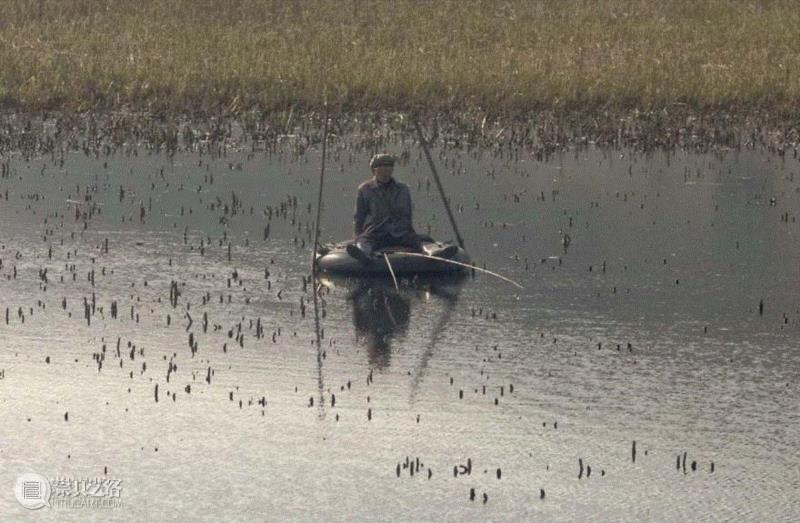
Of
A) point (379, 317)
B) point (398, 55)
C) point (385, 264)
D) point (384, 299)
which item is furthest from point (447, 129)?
point (379, 317)

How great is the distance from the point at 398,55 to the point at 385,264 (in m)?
16.6

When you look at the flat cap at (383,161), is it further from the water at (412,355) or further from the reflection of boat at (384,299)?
the water at (412,355)

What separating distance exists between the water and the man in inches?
27.6

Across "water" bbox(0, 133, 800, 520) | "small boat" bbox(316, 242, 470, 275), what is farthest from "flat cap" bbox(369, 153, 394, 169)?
"water" bbox(0, 133, 800, 520)

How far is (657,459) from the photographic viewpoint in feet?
42.4

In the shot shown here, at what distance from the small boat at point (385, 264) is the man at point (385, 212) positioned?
0.89 ft

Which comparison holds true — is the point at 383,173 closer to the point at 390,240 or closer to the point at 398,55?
the point at 390,240

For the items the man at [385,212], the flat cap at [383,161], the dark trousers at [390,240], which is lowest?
the dark trousers at [390,240]

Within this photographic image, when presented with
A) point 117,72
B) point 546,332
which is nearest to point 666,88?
point 117,72

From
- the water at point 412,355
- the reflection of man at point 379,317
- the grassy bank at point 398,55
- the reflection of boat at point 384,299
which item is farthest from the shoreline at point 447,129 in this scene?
the reflection of man at point 379,317

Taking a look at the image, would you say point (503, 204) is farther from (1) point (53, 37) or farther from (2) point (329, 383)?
(1) point (53, 37)

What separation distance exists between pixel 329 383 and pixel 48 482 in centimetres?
321

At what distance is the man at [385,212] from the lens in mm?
20047

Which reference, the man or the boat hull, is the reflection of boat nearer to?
the boat hull
